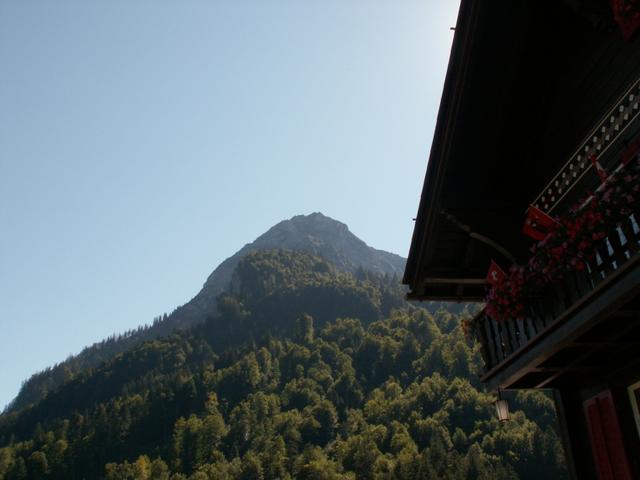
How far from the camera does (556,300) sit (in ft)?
26.0

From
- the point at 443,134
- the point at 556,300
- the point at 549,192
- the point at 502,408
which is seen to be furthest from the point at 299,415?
the point at 556,300

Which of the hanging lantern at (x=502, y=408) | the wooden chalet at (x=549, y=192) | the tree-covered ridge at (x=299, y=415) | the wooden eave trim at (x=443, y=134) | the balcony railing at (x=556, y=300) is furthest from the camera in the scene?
the tree-covered ridge at (x=299, y=415)

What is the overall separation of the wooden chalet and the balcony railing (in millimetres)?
19

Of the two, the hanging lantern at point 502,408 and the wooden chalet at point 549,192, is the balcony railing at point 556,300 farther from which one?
the hanging lantern at point 502,408

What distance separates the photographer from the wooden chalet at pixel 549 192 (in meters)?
7.52

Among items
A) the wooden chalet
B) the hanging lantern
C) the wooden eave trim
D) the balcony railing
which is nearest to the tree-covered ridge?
the hanging lantern

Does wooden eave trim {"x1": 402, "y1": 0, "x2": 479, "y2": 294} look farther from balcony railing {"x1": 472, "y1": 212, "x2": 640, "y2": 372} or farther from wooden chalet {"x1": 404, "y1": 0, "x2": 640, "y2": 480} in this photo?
balcony railing {"x1": 472, "y1": 212, "x2": 640, "y2": 372}

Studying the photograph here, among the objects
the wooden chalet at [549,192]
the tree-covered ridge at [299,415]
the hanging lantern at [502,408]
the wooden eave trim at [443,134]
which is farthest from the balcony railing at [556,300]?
the tree-covered ridge at [299,415]

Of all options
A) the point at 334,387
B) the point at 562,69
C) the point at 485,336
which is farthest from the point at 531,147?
the point at 334,387

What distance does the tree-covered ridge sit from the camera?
10575cm

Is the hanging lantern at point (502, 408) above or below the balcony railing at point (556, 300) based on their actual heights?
below

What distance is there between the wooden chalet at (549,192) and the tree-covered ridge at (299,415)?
83818mm

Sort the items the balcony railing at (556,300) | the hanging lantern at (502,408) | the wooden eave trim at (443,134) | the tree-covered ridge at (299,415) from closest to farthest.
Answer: the balcony railing at (556,300)
the wooden eave trim at (443,134)
the hanging lantern at (502,408)
the tree-covered ridge at (299,415)

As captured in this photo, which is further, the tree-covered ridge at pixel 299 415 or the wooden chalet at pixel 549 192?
the tree-covered ridge at pixel 299 415
